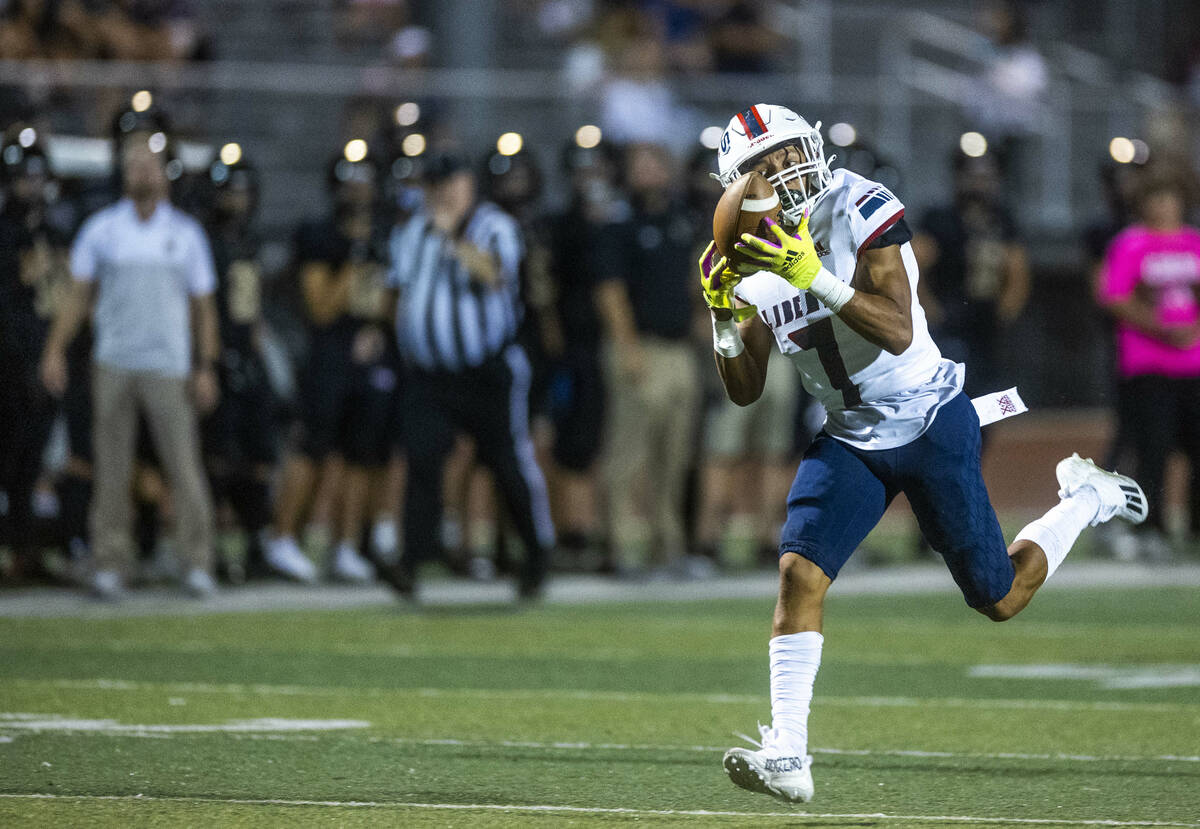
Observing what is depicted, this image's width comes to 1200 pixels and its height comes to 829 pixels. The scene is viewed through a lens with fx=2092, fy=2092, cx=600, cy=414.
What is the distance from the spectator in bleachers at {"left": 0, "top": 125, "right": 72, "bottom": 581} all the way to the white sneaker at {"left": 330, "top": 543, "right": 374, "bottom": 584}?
1681mm

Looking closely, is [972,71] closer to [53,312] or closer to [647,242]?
[647,242]

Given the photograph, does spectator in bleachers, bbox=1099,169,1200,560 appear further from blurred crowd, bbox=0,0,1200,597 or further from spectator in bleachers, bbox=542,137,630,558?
spectator in bleachers, bbox=542,137,630,558

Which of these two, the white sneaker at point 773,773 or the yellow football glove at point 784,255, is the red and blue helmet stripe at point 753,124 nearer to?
the yellow football glove at point 784,255

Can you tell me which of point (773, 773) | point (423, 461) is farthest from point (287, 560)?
point (773, 773)

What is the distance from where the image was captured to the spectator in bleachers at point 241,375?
Result: 38.2 feet

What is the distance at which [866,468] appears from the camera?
225 inches

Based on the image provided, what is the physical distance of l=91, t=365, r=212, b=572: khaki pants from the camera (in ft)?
34.9

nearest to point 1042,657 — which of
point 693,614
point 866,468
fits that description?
point 693,614

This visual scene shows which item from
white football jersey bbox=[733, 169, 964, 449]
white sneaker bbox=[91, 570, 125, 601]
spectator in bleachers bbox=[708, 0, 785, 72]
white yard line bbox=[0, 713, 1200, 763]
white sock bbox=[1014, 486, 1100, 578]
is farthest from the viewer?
spectator in bleachers bbox=[708, 0, 785, 72]

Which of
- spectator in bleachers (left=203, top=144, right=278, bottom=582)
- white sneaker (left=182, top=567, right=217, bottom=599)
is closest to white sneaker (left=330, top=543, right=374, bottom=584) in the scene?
spectator in bleachers (left=203, top=144, right=278, bottom=582)

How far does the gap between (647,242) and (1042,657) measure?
12.7 ft

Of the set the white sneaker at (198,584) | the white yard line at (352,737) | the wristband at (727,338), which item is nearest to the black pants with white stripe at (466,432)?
the white sneaker at (198,584)

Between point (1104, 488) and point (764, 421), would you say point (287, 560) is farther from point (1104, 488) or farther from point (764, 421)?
point (1104, 488)

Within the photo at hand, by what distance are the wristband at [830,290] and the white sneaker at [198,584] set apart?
6.14 metres
